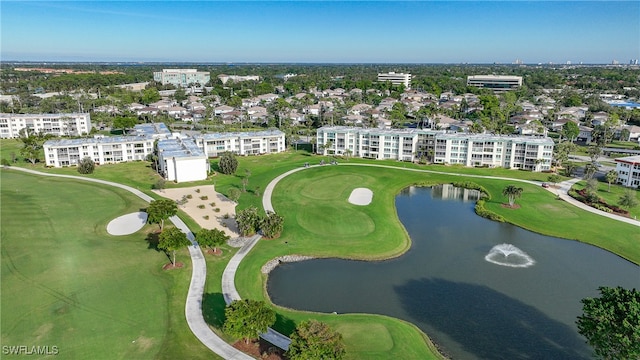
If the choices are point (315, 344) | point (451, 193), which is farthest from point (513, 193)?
point (315, 344)

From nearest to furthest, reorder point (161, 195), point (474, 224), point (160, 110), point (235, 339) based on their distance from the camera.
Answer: point (235, 339), point (474, 224), point (161, 195), point (160, 110)

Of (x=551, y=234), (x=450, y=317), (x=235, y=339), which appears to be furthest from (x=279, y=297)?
(x=551, y=234)

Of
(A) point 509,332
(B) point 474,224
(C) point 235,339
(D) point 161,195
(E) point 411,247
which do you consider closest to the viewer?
(C) point 235,339

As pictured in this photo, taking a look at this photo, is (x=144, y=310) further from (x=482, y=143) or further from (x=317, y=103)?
(x=317, y=103)

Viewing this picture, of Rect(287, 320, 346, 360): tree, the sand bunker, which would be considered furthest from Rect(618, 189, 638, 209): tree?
the sand bunker

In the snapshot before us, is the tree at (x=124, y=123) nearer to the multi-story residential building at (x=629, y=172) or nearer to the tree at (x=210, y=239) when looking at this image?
the tree at (x=210, y=239)

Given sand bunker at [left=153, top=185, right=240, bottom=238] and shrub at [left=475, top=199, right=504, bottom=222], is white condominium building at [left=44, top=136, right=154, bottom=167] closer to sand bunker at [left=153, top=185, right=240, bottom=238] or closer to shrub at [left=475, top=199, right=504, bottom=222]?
sand bunker at [left=153, top=185, right=240, bottom=238]

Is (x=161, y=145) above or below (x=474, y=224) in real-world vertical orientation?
above

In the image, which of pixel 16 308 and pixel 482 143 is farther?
pixel 482 143
